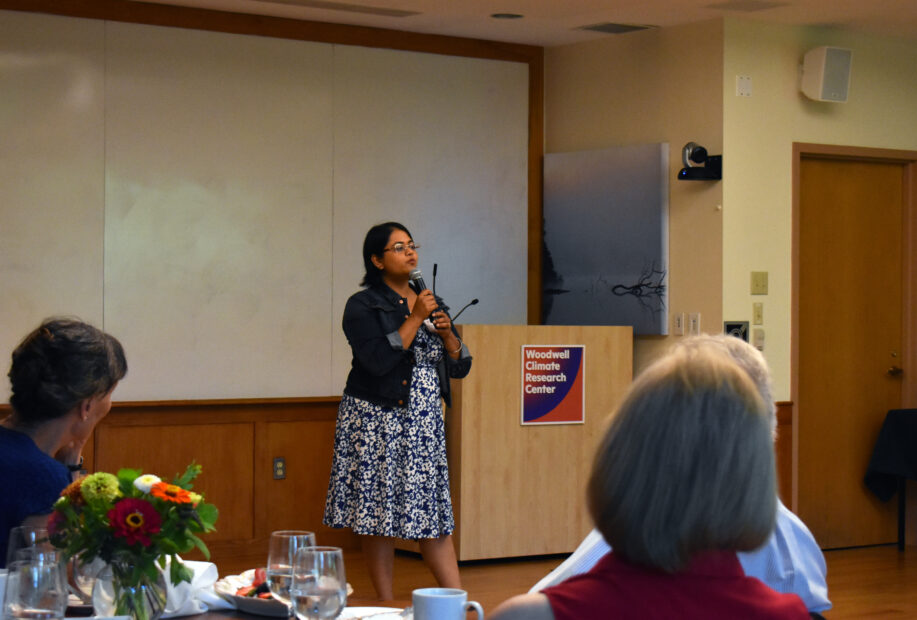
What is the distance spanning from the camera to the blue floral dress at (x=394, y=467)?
4832 millimetres

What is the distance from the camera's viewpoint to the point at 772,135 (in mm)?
6613

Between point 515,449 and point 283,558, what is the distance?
14.5ft

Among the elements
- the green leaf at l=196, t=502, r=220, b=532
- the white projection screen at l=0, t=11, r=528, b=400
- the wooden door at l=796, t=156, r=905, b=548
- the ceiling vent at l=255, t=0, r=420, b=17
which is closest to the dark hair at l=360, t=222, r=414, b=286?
the white projection screen at l=0, t=11, r=528, b=400

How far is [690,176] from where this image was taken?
641 centimetres

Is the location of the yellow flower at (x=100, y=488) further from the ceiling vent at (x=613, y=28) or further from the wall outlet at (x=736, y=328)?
the ceiling vent at (x=613, y=28)

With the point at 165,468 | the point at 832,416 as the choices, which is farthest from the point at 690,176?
the point at 165,468

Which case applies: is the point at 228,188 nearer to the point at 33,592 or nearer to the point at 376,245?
→ the point at 376,245

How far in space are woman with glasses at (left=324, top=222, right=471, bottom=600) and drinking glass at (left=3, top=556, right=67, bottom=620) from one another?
9.75 ft

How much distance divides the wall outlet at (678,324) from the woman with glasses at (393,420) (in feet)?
6.79

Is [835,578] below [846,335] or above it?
below

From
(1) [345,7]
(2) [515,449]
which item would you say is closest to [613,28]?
(1) [345,7]

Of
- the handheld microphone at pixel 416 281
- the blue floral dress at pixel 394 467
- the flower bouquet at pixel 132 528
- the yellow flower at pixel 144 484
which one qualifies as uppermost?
the handheld microphone at pixel 416 281

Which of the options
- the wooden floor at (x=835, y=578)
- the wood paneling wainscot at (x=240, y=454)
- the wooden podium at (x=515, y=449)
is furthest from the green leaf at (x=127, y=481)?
the wood paneling wainscot at (x=240, y=454)

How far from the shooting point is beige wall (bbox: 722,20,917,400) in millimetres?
6496
